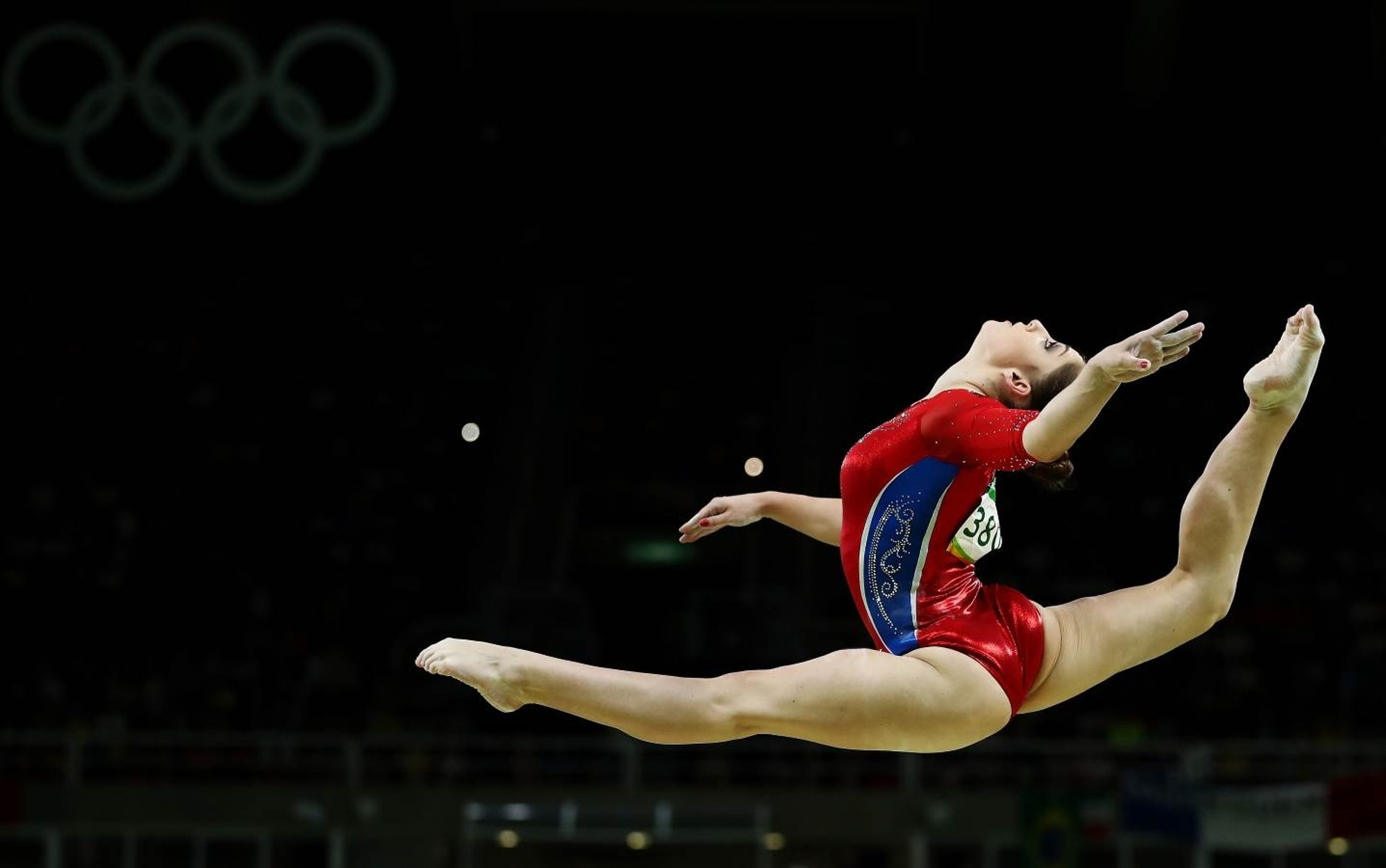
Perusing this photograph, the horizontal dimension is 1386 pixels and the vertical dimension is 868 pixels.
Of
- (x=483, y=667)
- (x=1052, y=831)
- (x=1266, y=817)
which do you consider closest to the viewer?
(x=483, y=667)

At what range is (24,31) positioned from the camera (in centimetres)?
1734

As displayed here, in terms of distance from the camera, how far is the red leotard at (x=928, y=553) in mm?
4816

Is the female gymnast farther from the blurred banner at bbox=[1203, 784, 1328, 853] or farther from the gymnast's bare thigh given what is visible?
the blurred banner at bbox=[1203, 784, 1328, 853]

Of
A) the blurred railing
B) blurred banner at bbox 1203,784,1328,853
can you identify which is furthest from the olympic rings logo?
blurred banner at bbox 1203,784,1328,853

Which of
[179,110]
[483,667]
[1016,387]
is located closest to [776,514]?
[1016,387]

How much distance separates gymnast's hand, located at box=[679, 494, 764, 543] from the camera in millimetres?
5469

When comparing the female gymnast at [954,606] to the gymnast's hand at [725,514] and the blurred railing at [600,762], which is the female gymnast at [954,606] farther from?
the blurred railing at [600,762]

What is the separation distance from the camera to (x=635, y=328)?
20688 millimetres

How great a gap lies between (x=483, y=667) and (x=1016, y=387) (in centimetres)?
167

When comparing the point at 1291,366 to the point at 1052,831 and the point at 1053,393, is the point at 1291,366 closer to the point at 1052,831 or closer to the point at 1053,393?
the point at 1053,393

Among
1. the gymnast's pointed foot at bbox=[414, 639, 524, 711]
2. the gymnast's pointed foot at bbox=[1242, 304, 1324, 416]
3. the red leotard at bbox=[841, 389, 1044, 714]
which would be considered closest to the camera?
the gymnast's pointed foot at bbox=[414, 639, 524, 711]

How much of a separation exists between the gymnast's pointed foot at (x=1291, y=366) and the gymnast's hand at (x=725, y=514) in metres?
1.52

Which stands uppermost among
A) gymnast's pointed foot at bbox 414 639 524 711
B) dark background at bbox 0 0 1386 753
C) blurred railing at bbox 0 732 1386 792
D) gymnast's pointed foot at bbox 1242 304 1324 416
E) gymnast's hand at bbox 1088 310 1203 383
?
dark background at bbox 0 0 1386 753

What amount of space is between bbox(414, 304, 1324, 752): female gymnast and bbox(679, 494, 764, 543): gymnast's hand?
1.57 feet
